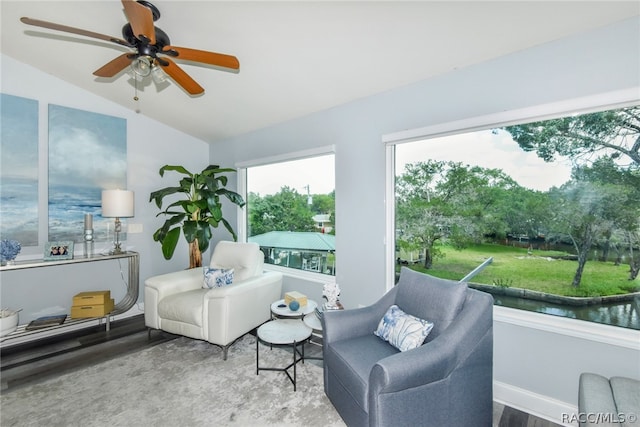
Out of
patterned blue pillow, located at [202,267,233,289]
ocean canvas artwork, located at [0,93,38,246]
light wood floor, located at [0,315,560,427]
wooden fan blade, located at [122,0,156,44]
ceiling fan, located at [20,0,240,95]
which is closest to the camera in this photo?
wooden fan blade, located at [122,0,156,44]

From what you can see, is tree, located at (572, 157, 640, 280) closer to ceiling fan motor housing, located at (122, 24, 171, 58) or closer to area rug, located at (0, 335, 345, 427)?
area rug, located at (0, 335, 345, 427)

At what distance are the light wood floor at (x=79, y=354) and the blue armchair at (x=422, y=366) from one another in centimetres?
37

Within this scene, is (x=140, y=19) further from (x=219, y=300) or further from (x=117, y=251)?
(x=117, y=251)

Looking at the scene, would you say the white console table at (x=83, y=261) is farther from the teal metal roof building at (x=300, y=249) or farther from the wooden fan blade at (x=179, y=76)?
the wooden fan blade at (x=179, y=76)

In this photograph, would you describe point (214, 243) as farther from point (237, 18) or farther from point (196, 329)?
point (237, 18)

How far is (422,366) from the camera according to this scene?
1.45m

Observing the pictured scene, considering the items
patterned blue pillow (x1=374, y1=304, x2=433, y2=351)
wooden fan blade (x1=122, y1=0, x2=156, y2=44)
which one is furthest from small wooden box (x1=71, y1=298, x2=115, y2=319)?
patterned blue pillow (x1=374, y1=304, x2=433, y2=351)

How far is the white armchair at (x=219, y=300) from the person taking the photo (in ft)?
8.47

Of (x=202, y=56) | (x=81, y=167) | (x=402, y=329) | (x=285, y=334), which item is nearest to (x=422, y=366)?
(x=402, y=329)

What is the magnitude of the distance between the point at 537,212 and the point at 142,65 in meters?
2.89

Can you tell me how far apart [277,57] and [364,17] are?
825 millimetres

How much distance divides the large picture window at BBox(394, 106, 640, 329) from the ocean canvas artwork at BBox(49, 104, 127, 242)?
3475mm

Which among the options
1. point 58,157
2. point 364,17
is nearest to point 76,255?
point 58,157

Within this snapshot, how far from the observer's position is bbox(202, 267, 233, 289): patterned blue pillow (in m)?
3.03
